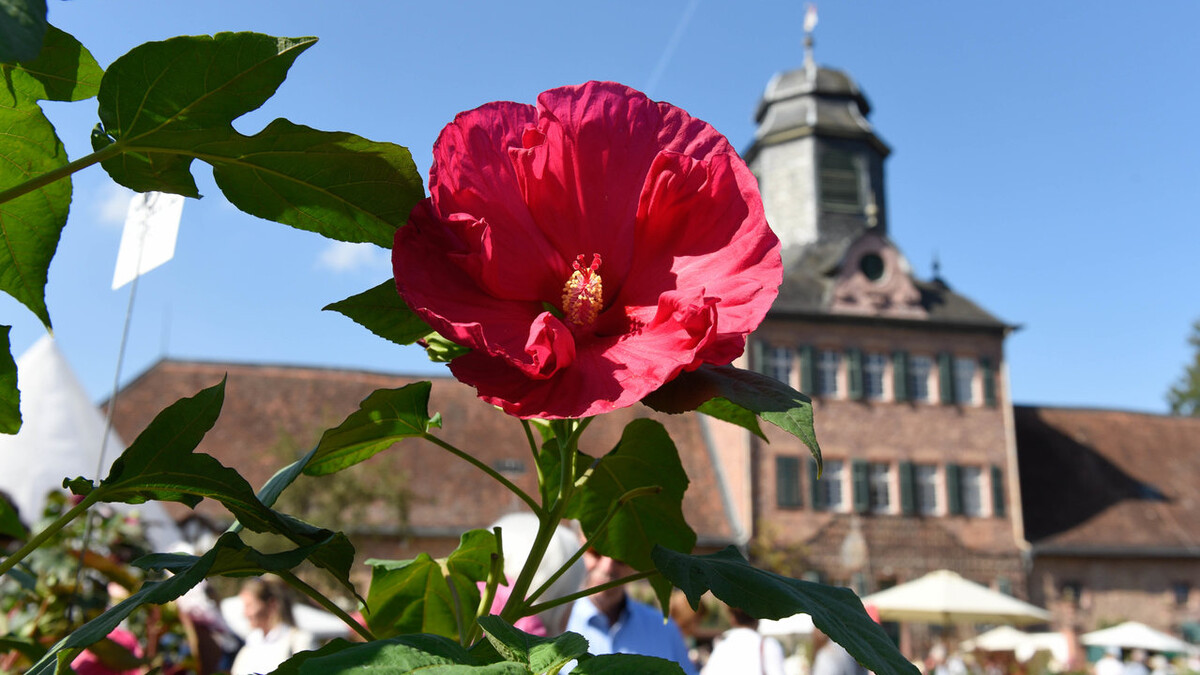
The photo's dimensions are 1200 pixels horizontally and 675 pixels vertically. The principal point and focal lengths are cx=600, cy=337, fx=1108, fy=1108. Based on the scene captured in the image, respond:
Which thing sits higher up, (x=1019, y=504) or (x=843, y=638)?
(x=1019, y=504)

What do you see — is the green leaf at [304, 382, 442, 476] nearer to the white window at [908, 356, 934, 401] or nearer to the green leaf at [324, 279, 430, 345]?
the green leaf at [324, 279, 430, 345]

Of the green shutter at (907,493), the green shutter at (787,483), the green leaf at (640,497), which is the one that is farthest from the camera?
the green shutter at (907,493)

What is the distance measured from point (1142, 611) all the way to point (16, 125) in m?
32.1

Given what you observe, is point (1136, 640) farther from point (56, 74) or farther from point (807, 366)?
point (56, 74)

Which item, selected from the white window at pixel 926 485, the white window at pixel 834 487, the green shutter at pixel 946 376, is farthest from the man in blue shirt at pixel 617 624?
the green shutter at pixel 946 376

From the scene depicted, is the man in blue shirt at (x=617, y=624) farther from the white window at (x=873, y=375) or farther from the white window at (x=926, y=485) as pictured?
the white window at (x=926, y=485)

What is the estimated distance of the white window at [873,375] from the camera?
2816 cm

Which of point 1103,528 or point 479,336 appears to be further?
point 1103,528

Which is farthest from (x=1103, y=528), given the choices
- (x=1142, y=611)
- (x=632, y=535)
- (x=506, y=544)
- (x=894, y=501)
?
(x=632, y=535)

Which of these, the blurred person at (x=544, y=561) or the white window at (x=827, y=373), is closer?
the blurred person at (x=544, y=561)

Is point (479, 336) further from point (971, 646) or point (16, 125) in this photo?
point (971, 646)

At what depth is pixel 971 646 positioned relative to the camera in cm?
2469

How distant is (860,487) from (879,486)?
Result: 72 centimetres

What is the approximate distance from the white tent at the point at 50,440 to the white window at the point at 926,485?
2279 centimetres
